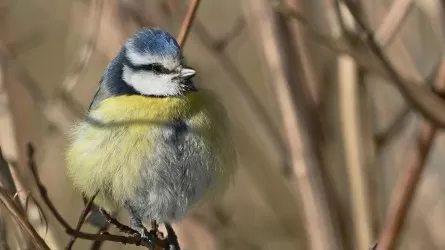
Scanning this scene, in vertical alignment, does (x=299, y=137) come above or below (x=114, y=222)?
above

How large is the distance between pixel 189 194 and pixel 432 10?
0.78m

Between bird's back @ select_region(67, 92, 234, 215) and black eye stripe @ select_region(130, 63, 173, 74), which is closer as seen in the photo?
bird's back @ select_region(67, 92, 234, 215)

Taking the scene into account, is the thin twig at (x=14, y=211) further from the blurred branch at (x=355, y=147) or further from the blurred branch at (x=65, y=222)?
the blurred branch at (x=355, y=147)

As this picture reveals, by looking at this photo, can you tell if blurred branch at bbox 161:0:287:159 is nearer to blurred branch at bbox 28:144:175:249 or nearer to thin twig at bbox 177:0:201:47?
thin twig at bbox 177:0:201:47

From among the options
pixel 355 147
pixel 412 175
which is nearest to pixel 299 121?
pixel 355 147

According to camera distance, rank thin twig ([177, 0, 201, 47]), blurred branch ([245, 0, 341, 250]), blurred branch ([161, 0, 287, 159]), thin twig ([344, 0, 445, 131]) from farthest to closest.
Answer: blurred branch ([161, 0, 287, 159]) → blurred branch ([245, 0, 341, 250]) → thin twig ([177, 0, 201, 47]) → thin twig ([344, 0, 445, 131])

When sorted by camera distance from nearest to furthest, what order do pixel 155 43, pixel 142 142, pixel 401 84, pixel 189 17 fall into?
pixel 401 84, pixel 189 17, pixel 142 142, pixel 155 43

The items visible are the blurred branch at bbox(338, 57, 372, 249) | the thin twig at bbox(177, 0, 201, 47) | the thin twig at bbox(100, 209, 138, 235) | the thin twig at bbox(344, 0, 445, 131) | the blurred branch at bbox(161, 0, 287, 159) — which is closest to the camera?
the thin twig at bbox(344, 0, 445, 131)

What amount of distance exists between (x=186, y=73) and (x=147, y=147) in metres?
0.23

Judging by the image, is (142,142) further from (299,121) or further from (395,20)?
(395,20)

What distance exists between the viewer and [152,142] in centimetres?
149

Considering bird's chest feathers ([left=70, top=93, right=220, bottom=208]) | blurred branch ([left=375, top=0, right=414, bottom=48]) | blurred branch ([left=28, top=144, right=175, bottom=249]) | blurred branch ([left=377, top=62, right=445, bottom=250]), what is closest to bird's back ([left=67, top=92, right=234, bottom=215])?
bird's chest feathers ([left=70, top=93, right=220, bottom=208])

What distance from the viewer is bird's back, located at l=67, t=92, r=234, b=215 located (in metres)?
1.49

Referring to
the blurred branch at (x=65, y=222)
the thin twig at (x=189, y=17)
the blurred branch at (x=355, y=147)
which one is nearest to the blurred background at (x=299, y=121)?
the blurred branch at (x=355, y=147)
